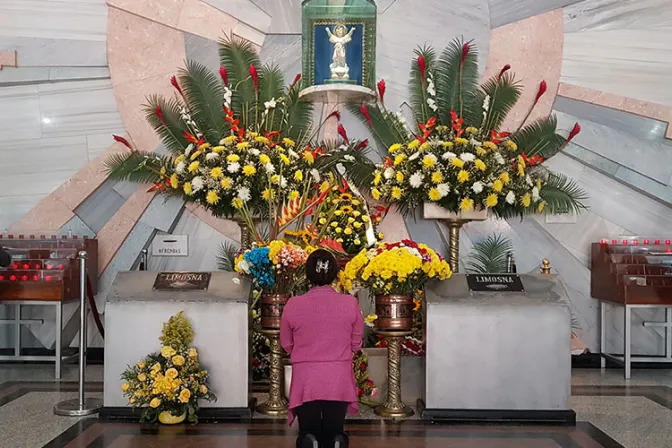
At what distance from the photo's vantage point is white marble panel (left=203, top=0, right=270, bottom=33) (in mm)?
9062

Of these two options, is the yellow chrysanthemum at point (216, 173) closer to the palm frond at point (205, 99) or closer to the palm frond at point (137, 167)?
the palm frond at point (205, 99)

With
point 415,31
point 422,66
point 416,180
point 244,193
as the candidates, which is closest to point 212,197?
point 244,193

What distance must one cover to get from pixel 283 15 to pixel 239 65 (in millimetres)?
908

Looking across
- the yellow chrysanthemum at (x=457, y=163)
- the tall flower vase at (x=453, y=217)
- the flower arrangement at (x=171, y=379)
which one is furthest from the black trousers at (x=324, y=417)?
the tall flower vase at (x=453, y=217)

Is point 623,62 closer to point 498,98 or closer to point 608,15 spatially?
point 608,15

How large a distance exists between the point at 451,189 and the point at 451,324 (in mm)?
1911

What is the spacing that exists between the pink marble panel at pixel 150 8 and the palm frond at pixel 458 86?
9.91ft

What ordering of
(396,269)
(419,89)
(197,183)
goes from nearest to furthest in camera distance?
1. (396,269)
2. (197,183)
3. (419,89)

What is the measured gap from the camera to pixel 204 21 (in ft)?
29.7

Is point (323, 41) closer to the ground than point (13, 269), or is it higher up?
higher up

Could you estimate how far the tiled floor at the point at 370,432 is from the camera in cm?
519

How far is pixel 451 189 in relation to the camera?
7395 millimetres

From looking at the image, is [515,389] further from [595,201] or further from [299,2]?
[299,2]

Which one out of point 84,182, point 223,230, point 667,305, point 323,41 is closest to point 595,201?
point 667,305
